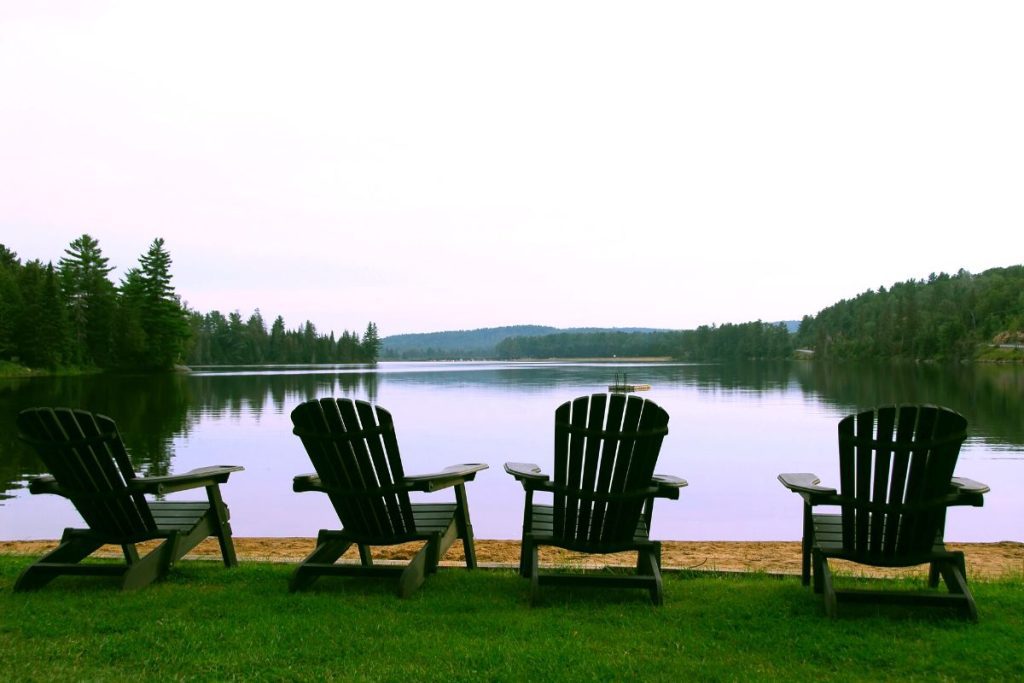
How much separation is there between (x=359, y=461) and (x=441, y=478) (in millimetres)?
505

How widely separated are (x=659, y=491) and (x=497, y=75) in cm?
2268

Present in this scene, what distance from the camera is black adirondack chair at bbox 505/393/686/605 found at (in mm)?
4176

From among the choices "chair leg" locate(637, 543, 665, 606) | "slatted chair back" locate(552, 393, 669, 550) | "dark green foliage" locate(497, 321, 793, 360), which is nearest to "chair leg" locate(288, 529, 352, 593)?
"slatted chair back" locate(552, 393, 669, 550)

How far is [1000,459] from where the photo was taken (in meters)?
16.2

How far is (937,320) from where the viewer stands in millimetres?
110812

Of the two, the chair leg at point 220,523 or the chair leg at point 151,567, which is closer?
the chair leg at point 151,567

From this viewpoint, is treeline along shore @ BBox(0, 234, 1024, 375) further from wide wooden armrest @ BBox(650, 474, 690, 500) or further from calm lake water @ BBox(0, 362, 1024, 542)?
wide wooden armrest @ BBox(650, 474, 690, 500)

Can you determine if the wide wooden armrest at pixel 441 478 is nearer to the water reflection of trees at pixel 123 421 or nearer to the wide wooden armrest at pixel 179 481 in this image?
the wide wooden armrest at pixel 179 481

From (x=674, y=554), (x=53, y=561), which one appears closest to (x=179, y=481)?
(x=53, y=561)

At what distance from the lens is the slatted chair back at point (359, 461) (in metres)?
4.41

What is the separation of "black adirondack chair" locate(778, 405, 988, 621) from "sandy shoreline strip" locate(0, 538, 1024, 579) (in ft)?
5.42

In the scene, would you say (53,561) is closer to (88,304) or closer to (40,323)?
(40,323)

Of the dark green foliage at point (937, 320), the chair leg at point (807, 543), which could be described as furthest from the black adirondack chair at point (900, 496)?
the dark green foliage at point (937, 320)

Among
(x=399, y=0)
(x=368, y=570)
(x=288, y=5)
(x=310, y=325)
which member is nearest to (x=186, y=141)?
(x=288, y=5)
